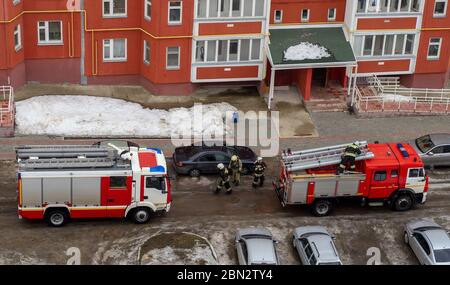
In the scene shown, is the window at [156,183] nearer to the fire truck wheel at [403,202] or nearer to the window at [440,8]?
the fire truck wheel at [403,202]

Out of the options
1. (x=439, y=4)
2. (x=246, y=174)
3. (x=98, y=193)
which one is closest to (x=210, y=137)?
(x=246, y=174)

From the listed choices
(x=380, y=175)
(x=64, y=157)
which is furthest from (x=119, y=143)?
(x=380, y=175)

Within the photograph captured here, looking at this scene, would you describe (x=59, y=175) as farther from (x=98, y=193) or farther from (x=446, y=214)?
(x=446, y=214)

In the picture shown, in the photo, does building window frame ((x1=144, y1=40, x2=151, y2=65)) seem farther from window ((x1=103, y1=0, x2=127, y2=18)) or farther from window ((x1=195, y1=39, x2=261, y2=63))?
window ((x1=195, y1=39, x2=261, y2=63))

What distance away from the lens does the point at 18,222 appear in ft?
116

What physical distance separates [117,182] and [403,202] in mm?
12182

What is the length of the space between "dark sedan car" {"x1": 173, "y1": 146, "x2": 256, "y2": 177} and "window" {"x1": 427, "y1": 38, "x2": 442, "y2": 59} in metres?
13.6

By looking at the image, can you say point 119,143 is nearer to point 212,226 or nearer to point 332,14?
point 212,226

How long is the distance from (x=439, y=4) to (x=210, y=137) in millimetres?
14423

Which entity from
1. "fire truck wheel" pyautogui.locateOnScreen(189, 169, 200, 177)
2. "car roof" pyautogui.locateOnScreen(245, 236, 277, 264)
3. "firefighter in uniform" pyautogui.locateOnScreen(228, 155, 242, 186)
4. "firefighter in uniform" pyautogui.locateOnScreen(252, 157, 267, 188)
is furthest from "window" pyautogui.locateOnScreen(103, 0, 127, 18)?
"car roof" pyautogui.locateOnScreen(245, 236, 277, 264)

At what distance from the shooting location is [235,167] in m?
38.4

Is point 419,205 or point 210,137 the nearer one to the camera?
point 419,205

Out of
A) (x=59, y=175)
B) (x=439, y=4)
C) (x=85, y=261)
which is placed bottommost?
(x=85, y=261)

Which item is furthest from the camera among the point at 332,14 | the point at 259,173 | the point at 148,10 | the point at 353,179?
the point at 332,14
